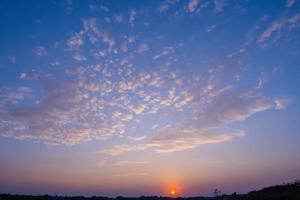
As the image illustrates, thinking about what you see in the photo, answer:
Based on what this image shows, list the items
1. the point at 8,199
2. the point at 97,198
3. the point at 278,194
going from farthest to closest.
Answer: the point at 97,198 < the point at 8,199 < the point at 278,194

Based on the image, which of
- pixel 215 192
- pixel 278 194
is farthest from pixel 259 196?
pixel 215 192

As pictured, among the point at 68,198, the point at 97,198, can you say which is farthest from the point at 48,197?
the point at 97,198

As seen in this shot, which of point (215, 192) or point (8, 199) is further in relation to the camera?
point (8, 199)

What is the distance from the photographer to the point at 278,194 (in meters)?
41.7

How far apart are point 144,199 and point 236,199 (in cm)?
7028

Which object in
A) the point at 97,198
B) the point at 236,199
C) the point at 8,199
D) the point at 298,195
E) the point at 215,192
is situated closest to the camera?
the point at 298,195

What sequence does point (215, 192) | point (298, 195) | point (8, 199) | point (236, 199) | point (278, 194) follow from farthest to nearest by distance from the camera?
point (8, 199) < point (215, 192) < point (236, 199) < point (278, 194) < point (298, 195)

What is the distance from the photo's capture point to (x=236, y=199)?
47.2 m

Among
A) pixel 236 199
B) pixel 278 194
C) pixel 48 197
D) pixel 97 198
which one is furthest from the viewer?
pixel 97 198

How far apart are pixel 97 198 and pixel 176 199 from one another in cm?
2506

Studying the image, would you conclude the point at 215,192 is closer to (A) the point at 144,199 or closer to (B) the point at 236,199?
(B) the point at 236,199

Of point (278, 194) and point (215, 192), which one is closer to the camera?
point (278, 194)

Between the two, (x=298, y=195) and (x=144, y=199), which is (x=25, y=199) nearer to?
(x=144, y=199)

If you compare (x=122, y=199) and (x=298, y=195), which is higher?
(x=122, y=199)
